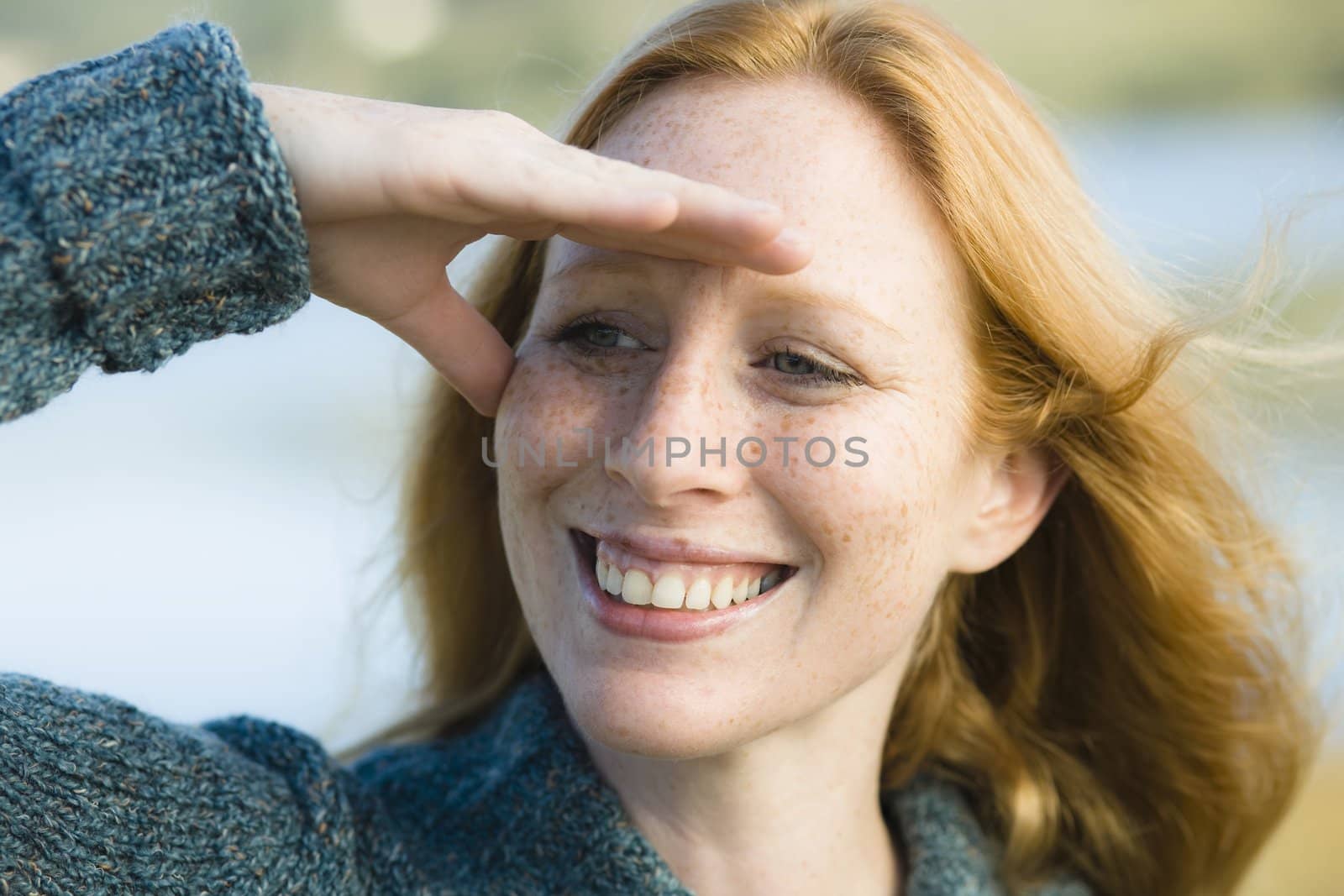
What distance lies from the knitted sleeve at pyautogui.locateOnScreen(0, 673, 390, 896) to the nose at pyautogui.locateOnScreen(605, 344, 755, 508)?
623mm

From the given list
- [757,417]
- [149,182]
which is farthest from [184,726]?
[757,417]

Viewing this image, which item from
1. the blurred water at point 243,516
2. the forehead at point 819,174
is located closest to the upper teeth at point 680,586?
the forehead at point 819,174

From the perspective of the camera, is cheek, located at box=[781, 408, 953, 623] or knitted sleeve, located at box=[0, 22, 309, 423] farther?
cheek, located at box=[781, 408, 953, 623]

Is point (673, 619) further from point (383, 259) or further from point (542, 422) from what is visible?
point (383, 259)

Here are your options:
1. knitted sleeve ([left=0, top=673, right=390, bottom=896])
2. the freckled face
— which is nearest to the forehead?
the freckled face

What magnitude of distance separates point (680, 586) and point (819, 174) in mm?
554

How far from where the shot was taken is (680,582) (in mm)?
1589

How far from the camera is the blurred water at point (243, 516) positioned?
9.41 ft

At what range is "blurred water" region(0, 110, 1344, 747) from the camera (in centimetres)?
287

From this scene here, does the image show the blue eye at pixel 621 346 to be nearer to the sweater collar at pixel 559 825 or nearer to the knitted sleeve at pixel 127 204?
the knitted sleeve at pixel 127 204

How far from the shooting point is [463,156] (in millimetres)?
→ 1399

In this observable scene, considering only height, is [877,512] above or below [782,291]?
below

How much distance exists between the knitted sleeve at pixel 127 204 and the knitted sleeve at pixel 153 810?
16.0 inches

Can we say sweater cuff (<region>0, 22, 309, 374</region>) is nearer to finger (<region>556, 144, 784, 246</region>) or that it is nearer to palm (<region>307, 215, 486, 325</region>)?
palm (<region>307, 215, 486, 325</region>)
